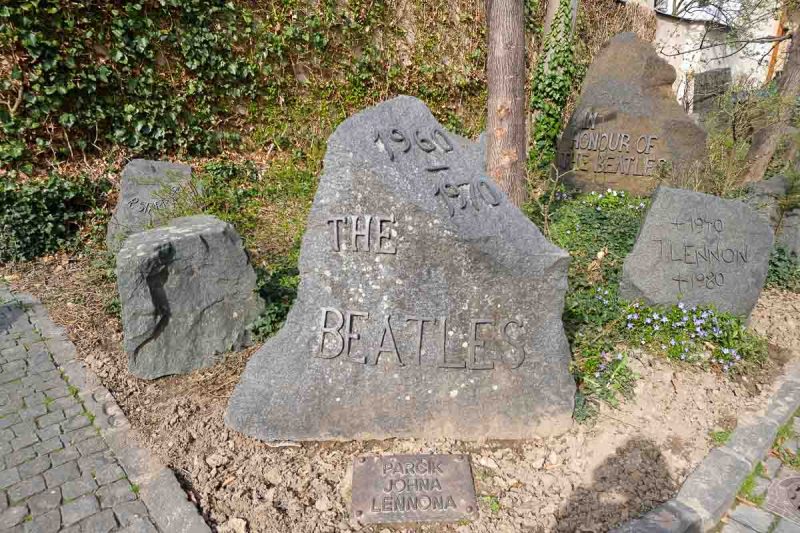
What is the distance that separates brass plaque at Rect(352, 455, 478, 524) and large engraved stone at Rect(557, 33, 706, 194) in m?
5.61

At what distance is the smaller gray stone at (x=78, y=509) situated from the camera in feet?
7.13

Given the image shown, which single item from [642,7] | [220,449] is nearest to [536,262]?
[220,449]

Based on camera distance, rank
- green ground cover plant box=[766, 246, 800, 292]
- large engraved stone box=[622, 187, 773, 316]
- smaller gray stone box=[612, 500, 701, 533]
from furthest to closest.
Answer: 1. green ground cover plant box=[766, 246, 800, 292]
2. large engraved stone box=[622, 187, 773, 316]
3. smaller gray stone box=[612, 500, 701, 533]

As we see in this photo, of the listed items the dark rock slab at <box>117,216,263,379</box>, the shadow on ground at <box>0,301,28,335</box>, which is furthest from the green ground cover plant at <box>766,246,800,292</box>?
the shadow on ground at <box>0,301,28,335</box>

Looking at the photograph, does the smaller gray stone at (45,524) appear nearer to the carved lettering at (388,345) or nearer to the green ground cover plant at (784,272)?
the carved lettering at (388,345)

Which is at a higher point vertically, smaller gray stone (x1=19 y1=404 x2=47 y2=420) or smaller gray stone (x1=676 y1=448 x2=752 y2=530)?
smaller gray stone (x1=676 y1=448 x2=752 y2=530)

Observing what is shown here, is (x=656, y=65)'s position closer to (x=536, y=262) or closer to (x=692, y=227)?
(x=692, y=227)

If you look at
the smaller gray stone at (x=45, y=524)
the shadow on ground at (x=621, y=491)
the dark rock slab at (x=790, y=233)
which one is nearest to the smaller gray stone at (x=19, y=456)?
the smaller gray stone at (x=45, y=524)

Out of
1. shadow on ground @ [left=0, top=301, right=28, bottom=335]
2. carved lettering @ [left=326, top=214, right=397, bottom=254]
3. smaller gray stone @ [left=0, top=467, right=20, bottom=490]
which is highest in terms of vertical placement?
carved lettering @ [left=326, top=214, right=397, bottom=254]

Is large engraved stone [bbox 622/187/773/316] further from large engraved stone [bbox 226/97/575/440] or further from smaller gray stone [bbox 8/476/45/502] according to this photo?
smaller gray stone [bbox 8/476/45/502]

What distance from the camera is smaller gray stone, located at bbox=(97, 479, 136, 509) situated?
88.7 inches

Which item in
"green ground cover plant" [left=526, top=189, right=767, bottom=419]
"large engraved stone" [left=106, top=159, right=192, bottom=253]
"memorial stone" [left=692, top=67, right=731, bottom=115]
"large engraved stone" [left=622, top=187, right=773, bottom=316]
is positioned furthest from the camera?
"memorial stone" [left=692, top=67, right=731, bottom=115]

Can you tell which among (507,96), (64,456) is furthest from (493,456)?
(507,96)

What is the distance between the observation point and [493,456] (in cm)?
257
